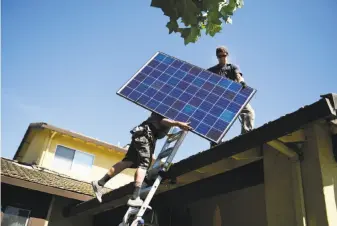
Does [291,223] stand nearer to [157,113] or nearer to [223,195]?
[223,195]

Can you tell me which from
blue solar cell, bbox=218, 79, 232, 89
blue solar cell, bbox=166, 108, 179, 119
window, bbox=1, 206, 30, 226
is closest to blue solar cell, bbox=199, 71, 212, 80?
blue solar cell, bbox=218, 79, 232, 89

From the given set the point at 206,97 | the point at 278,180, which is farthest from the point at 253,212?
the point at 206,97

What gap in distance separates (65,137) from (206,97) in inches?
541

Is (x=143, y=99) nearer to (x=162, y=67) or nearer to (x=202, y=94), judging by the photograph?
(x=202, y=94)

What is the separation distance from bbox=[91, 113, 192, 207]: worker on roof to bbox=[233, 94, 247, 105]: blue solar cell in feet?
3.01

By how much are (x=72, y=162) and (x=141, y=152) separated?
13.8 m

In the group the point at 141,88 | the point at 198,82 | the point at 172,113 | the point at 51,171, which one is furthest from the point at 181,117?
the point at 51,171

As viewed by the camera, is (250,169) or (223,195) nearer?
(250,169)

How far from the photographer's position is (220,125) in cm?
484

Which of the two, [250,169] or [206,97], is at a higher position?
[206,97]

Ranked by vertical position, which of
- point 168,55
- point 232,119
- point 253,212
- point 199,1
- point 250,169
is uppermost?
point 168,55

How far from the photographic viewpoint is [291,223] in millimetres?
4016

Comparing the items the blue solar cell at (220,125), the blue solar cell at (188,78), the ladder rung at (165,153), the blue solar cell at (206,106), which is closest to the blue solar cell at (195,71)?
the blue solar cell at (188,78)

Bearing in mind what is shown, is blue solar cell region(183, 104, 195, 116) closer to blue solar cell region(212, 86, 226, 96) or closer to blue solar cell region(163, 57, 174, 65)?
blue solar cell region(212, 86, 226, 96)
